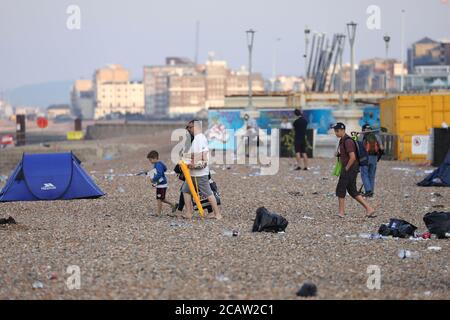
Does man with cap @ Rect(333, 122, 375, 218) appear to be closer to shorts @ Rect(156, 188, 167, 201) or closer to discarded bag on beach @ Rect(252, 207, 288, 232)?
discarded bag on beach @ Rect(252, 207, 288, 232)

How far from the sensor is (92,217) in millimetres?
17703

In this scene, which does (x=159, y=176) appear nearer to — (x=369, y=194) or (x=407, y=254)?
(x=369, y=194)

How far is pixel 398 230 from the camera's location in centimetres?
1510

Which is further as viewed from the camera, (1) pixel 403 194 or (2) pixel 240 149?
(2) pixel 240 149

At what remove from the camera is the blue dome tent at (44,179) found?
2073 cm

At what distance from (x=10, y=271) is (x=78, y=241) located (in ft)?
8.09

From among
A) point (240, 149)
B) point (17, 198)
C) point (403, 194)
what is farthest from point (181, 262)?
point (240, 149)

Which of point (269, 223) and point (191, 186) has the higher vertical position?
point (191, 186)

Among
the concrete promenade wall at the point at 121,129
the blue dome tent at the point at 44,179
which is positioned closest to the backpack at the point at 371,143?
the blue dome tent at the point at 44,179

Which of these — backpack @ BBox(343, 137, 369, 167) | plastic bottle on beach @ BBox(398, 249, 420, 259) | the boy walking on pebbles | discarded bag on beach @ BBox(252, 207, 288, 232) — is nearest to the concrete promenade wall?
backpack @ BBox(343, 137, 369, 167)

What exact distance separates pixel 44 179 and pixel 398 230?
25.5 feet

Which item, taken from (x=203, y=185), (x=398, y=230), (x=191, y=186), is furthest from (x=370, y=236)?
(x=191, y=186)

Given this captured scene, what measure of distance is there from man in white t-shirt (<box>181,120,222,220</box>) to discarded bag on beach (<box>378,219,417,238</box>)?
277 centimetres
